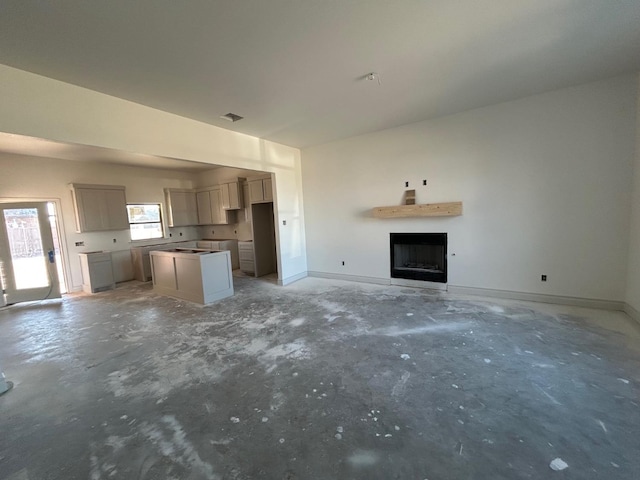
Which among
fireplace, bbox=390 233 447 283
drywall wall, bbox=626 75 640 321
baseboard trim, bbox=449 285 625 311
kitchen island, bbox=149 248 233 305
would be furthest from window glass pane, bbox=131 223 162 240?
drywall wall, bbox=626 75 640 321

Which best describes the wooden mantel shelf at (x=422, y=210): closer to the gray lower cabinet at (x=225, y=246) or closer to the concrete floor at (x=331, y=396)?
the concrete floor at (x=331, y=396)

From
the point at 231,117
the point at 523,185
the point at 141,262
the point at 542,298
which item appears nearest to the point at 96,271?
the point at 141,262

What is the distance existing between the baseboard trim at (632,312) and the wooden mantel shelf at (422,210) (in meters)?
2.35

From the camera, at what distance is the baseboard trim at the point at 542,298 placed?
364 cm

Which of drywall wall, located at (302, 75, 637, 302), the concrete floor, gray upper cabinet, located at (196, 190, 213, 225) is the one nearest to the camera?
the concrete floor

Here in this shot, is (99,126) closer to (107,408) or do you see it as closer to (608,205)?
(107,408)

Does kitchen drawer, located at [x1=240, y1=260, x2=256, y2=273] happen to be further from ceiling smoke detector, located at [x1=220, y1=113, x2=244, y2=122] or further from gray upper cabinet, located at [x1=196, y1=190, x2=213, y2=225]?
ceiling smoke detector, located at [x1=220, y1=113, x2=244, y2=122]

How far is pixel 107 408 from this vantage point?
2.20 metres

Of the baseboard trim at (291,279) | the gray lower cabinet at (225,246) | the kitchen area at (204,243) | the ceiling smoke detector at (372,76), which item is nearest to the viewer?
the ceiling smoke detector at (372,76)

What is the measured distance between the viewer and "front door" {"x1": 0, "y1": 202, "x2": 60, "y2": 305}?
5.12 m

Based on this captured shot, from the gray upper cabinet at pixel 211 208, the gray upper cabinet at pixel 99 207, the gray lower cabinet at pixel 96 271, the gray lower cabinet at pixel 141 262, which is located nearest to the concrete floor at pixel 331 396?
the gray lower cabinet at pixel 96 271

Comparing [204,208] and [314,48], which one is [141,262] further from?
[314,48]

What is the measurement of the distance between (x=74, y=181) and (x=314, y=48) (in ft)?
22.0

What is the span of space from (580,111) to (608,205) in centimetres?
134
